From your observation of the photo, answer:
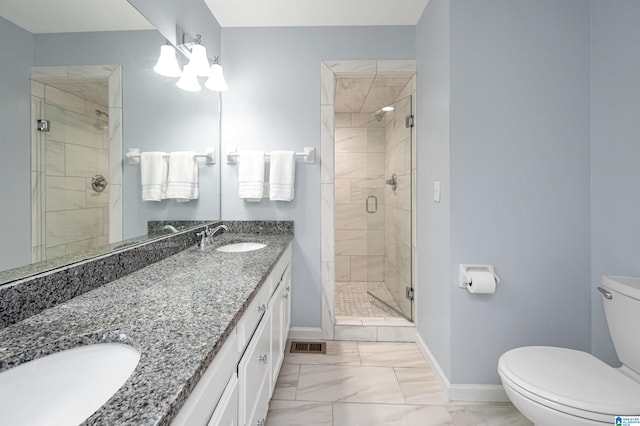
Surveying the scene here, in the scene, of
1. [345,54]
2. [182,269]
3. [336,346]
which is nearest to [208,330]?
[182,269]

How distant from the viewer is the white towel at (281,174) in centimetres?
229

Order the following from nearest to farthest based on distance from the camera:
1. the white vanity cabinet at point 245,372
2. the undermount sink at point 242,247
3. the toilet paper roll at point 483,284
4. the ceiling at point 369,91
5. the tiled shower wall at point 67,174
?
the white vanity cabinet at point 245,372, the tiled shower wall at point 67,174, the toilet paper roll at point 483,284, the undermount sink at point 242,247, the ceiling at point 369,91

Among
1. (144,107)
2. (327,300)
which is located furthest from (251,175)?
(327,300)

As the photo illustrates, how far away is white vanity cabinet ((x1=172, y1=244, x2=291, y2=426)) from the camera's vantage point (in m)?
0.68

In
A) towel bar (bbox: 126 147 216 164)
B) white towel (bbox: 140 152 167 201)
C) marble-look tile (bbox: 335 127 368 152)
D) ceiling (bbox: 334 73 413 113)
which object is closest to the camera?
towel bar (bbox: 126 147 216 164)

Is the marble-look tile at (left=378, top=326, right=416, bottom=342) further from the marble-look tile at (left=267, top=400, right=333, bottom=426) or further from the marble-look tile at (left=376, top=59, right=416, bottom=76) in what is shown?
the marble-look tile at (left=376, top=59, right=416, bottom=76)

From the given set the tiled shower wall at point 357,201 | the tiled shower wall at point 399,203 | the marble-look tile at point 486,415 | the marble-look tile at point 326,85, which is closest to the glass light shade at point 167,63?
the marble-look tile at point 326,85

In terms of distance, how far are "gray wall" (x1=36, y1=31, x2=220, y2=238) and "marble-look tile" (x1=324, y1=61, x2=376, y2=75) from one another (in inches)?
38.3

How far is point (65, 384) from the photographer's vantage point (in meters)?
0.64

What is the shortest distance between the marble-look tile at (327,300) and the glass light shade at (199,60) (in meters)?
1.59

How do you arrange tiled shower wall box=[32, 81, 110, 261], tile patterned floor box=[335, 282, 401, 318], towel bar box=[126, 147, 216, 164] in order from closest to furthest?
tiled shower wall box=[32, 81, 110, 261] < towel bar box=[126, 147, 216, 164] < tile patterned floor box=[335, 282, 401, 318]

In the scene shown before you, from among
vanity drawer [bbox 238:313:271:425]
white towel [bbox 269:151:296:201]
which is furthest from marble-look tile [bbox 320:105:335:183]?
vanity drawer [bbox 238:313:271:425]

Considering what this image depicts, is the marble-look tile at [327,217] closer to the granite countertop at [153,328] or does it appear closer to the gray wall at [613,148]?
the granite countertop at [153,328]

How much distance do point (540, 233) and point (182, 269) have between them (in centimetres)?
189
